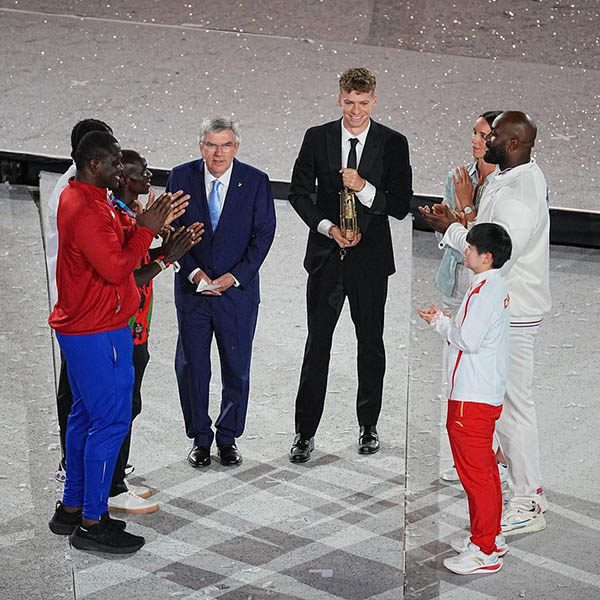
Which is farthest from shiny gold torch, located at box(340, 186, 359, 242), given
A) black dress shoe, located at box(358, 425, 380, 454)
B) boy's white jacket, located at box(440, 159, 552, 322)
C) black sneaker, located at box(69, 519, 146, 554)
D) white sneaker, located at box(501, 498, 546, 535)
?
black sneaker, located at box(69, 519, 146, 554)

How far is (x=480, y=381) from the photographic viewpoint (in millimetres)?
3859

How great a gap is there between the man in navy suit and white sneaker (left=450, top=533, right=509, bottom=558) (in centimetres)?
97

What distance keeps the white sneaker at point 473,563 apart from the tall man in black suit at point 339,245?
2.74ft

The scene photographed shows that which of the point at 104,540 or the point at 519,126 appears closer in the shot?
the point at 104,540

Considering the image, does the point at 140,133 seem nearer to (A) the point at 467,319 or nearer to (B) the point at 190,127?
(B) the point at 190,127

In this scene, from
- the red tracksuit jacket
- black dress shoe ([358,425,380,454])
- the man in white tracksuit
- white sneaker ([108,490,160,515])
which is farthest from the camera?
black dress shoe ([358,425,380,454])

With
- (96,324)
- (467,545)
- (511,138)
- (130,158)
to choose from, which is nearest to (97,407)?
(96,324)

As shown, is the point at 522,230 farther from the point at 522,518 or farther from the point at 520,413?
the point at 522,518

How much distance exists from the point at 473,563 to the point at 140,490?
1.25m

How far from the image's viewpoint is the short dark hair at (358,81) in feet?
14.8

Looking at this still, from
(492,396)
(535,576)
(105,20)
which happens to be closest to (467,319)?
(492,396)

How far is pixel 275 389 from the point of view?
5.23 meters

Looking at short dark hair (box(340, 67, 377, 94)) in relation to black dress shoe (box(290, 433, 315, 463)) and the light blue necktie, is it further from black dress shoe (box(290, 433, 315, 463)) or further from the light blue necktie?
black dress shoe (box(290, 433, 315, 463))

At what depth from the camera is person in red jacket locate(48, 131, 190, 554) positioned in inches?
150
